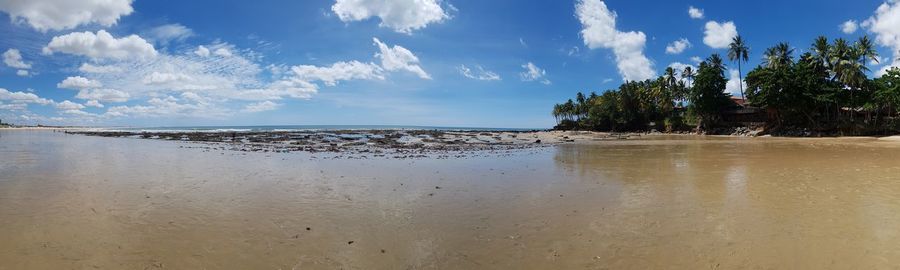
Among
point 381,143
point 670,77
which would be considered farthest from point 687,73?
point 381,143

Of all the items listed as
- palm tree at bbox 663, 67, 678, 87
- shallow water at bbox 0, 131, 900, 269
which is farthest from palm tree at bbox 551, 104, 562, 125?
shallow water at bbox 0, 131, 900, 269

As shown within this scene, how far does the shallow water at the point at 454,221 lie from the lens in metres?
5.30

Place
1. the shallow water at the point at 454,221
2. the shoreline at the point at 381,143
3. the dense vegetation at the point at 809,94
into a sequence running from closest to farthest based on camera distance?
the shallow water at the point at 454,221
the shoreline at the point at 381,143
the dense vegetation at the point at 809,94

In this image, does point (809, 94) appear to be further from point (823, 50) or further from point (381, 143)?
point (381, 143)

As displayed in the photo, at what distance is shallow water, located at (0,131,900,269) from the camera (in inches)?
209

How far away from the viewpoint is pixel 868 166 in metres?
15.2

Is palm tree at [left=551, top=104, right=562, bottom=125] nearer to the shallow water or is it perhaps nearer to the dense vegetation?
the dense vegetation

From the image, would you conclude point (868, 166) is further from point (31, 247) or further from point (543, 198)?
point (31, 247)

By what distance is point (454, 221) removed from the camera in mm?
7418

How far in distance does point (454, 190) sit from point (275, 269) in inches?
249

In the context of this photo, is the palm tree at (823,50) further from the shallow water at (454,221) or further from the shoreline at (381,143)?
the shallow water at (454,221)

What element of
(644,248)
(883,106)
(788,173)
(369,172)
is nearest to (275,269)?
(644,248)

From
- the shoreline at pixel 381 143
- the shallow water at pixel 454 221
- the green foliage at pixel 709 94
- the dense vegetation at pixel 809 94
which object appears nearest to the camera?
the shallow water at pixel 454 221

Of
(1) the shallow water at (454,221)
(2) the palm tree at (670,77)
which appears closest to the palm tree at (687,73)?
(2) the palm tree at (670,77)
